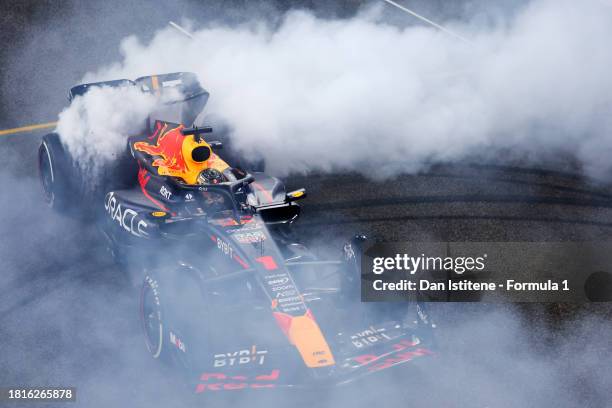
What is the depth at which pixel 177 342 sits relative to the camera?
25.8ft

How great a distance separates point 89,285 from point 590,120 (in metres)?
7.50

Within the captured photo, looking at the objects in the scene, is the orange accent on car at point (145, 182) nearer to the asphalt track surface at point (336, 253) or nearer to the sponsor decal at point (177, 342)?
the asphalt track surface at point (336, 253)

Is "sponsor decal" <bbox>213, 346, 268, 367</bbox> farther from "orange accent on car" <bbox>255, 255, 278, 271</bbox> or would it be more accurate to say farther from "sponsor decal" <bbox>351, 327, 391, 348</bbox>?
"orange accent on car" <bbox>255, 255, 278, 271</bbox>

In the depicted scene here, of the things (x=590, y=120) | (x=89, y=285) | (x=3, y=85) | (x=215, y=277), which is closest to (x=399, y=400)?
(x=215, y=277)

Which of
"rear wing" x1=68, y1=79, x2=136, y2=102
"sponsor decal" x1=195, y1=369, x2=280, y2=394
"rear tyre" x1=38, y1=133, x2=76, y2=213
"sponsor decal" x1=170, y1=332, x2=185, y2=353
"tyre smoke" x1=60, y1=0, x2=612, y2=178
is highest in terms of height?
"tyre smoke" x1=60, y1=0, x2=612, y2=178

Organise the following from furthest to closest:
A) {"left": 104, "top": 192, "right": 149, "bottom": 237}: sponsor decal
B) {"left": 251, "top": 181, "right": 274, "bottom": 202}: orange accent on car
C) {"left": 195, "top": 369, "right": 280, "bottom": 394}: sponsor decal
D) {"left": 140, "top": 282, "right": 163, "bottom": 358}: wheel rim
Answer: {"left": 251, "top": 181, "right": 274, "bottom": 202}: orange accent on car, {"left": 104, "top": 192, "right": 149, "bottom": 237}: sponsor decal, {"left": 140, "top": 282, "right": 163, "bottom": 358}: wheel rim, {"left": 195, "top": 369, "right": 280, "bottom": 394}: sponsor decal

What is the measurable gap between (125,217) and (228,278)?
2.12 meters

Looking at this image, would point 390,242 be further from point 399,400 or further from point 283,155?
A: point 399,400

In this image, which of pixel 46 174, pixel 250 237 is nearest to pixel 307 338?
pixel 250 237

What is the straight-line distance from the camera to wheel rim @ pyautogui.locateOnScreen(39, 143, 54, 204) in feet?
36.5

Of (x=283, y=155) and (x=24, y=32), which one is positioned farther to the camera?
(x=24, y=32)

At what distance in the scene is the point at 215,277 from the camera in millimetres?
8320

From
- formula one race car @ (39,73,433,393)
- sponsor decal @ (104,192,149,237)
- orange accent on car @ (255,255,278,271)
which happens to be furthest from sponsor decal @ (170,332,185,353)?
sponsor decal @ (104,192,149,237)

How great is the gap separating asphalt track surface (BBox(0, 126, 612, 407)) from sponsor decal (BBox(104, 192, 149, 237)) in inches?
22.1
